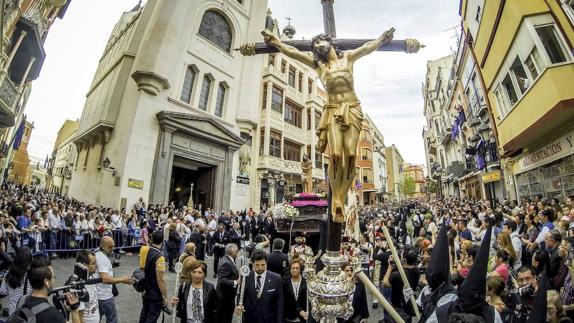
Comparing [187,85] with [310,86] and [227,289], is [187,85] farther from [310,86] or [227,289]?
[227,289]

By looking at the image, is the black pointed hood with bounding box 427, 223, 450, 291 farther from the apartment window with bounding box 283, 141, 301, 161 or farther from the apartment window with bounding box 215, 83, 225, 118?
the apartment window with bounding box 283, 141, 301, 161

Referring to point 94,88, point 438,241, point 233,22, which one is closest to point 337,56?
point 438,241

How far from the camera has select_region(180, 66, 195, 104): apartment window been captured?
20048 mm

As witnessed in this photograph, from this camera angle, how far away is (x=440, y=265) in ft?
8.36

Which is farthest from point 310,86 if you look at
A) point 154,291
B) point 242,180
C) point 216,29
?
point 154,291

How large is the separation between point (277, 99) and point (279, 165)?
269 inches

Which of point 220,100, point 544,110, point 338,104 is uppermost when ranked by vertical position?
point 220,100

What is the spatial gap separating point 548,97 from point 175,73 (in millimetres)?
19300

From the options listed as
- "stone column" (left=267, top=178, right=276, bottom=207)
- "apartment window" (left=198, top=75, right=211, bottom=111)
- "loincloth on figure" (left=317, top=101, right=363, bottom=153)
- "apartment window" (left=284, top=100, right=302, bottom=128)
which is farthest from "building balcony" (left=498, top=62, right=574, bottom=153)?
"apartment window" (left=284, top=100, right=302, bottom=128)

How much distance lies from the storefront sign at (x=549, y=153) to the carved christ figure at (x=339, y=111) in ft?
37.1

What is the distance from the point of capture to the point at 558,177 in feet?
35.8

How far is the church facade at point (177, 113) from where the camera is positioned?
1647cm

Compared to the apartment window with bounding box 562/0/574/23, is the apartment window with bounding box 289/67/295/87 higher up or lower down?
higher up

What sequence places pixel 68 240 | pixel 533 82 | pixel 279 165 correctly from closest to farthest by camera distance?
pixel 533 82
pixel 68 240
pixel 279 165
